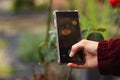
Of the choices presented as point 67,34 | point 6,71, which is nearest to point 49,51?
point 67,34

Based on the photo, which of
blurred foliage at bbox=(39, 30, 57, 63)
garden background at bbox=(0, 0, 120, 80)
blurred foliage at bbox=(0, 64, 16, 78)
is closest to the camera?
blurred foliage at bbox=(39, 30, 57, 63)

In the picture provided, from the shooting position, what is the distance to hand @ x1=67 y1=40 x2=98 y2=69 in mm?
1188

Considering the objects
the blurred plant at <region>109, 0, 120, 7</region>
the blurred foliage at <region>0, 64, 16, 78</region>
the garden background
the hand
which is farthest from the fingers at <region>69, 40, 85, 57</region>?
the blurred foliage at <region>0, 64, 16, 78</region>

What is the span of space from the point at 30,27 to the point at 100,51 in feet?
11.7

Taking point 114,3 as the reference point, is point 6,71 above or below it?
below

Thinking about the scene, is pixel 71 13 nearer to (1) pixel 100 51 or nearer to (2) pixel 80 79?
(1) pixel 100 51

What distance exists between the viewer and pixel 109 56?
116 cm

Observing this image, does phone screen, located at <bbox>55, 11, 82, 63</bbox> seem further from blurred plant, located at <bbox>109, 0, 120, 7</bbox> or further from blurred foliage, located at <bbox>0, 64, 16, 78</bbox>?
blurred foliage, located at <bbox>0, 64, 16, 78</bbox>

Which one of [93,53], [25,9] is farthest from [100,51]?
[25,9]

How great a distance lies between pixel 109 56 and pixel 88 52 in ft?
0.23

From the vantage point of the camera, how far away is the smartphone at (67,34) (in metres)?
1.20

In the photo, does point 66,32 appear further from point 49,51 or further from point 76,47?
point 49,51

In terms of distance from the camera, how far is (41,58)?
4.93ft

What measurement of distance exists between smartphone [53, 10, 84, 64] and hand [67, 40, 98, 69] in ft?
0.04
